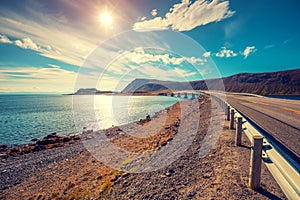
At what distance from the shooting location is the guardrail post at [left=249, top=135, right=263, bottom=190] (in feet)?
9.45

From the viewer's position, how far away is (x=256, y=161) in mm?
2943

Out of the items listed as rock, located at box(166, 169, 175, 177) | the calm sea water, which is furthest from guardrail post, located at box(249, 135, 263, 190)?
the calm sea water

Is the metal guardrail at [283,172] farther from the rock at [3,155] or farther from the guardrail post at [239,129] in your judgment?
the rock at [3,155]

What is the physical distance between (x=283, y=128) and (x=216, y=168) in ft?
14.4

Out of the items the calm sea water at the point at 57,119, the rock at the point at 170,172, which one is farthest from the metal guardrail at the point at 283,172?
the calm sea water at the point at 57,119

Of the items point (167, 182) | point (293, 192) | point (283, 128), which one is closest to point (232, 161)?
point (167, 182)

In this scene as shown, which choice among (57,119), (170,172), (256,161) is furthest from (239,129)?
(57,119)

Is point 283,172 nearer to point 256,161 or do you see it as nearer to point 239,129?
point 256,161

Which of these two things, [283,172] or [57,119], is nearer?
[283,172]

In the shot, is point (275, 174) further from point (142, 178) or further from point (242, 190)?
point (142, 178)

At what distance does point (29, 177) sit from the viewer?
8531mm

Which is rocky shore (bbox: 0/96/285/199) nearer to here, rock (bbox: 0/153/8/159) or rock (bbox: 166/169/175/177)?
rock (bbox: 166/169/175/177)

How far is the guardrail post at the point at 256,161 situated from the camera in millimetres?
2879

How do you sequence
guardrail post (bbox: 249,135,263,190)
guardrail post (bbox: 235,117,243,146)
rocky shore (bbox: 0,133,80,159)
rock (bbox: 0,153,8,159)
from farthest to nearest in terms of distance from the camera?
rocky shore (bbox: 0,133,80,159) < rock (bbox: 0,153,8,159) < guardrail post (bbox: 235,117,243,146) < guardrail post (bbox: 249,135,263,190)
